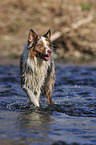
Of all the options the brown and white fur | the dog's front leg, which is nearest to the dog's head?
the brown and white fur

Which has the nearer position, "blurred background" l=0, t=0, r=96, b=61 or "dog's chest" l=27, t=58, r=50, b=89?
"dog's chest" l=27, t=58, r=50, b=89

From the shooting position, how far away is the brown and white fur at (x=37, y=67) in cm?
721

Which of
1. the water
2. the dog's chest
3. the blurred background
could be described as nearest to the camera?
the water

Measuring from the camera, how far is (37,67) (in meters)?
7.57

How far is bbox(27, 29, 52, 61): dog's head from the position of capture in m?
7.15

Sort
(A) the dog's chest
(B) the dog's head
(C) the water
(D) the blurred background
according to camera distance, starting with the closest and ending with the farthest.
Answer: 1. (C) the water
2. (B) the dog's head
3. (A) the dog's chest
4. (D) the blurred background

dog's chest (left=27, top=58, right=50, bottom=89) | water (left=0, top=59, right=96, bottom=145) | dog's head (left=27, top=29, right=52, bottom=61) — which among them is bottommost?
water (left=0, top=59, right=96, bottom=145)

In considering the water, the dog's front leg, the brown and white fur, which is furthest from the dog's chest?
the water

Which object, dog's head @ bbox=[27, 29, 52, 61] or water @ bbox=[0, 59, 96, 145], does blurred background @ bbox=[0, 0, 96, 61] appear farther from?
dog's head @ bbox=[27, 29, 52, 61]

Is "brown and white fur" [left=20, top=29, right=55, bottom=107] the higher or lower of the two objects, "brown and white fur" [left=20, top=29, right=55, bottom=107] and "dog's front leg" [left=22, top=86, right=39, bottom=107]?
the higher

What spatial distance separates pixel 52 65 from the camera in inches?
309

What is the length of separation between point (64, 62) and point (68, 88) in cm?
694

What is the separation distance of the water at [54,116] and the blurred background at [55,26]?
6.52 metres

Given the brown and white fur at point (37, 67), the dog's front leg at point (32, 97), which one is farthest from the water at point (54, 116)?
the brown and white fur at point (37, 67)
